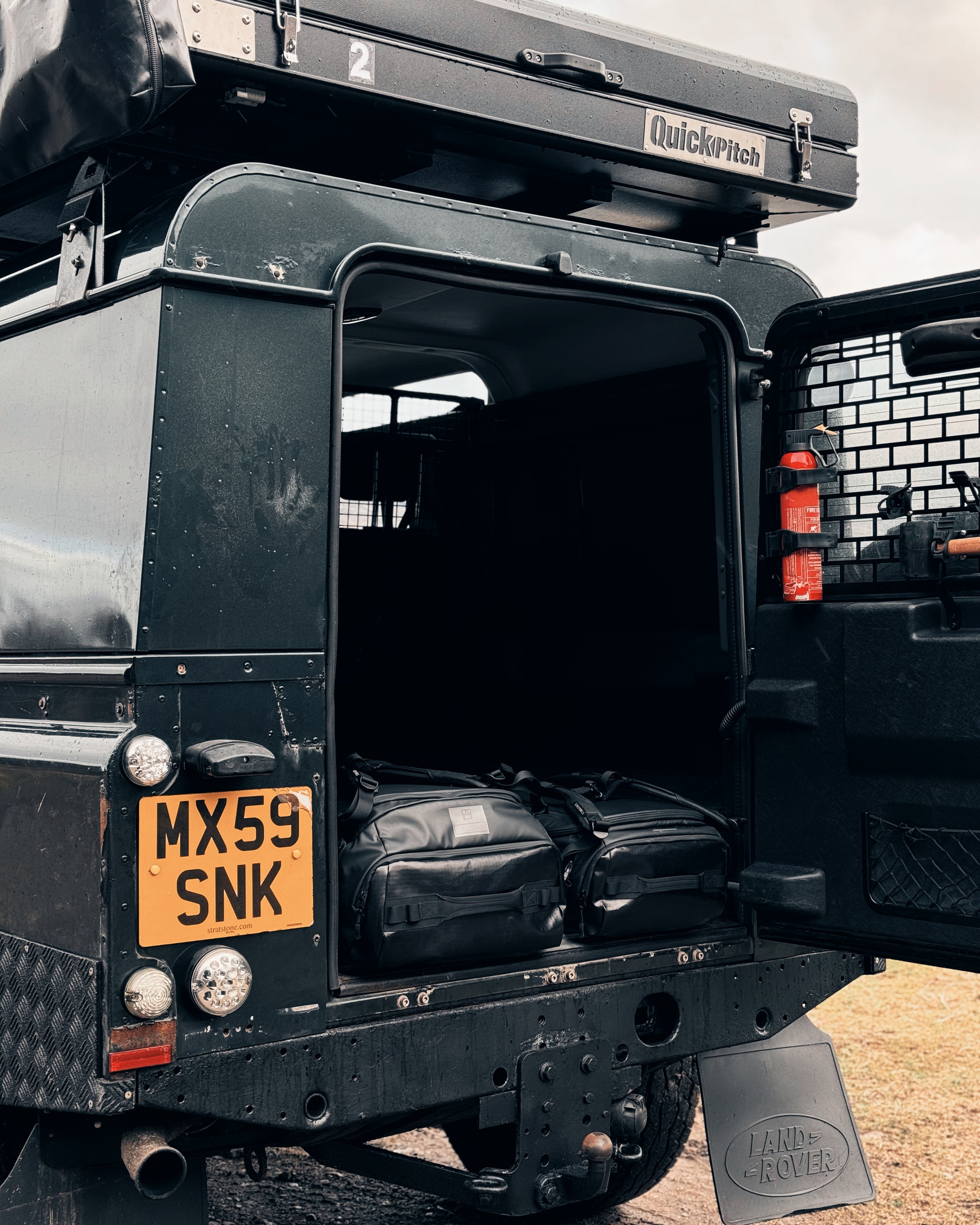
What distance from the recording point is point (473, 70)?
128 inches

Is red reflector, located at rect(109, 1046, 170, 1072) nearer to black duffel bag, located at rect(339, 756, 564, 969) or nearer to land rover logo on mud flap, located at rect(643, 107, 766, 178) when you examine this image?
black duffel bag, located at rect(339, 756, 564, 969)

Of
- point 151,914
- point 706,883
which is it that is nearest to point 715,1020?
point 706,883

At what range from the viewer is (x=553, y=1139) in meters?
3.21

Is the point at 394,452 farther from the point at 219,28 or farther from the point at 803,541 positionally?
the point at 219,28

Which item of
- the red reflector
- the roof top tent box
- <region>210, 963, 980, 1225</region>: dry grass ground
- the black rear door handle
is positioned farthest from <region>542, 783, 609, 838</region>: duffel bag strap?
the roof top tent box

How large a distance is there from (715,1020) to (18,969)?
166 centimetres

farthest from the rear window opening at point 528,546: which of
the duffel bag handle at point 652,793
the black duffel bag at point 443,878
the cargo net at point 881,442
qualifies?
the black duffel bag at point 443,878

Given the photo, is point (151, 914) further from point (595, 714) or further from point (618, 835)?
point (595, 714)

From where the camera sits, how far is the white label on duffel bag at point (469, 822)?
10.6 feet

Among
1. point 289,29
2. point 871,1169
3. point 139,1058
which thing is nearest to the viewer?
point 139,1058

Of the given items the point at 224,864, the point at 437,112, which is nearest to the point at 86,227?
the point at 437,112

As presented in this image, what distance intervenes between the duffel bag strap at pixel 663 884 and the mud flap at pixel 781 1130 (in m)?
0.44

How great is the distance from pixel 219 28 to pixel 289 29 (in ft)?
0.49

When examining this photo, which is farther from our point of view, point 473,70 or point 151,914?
point 473,70
